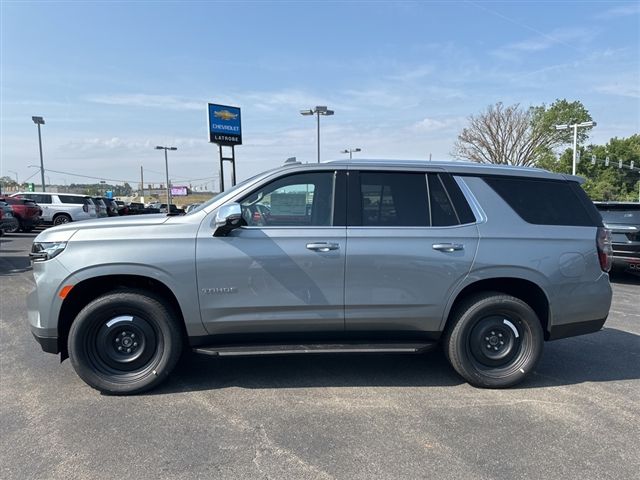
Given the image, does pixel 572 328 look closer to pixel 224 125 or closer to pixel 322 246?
pixel 322 246

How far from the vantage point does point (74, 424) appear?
3.30 m

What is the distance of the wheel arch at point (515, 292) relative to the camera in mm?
3990

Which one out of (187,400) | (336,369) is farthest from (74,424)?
(336,369)

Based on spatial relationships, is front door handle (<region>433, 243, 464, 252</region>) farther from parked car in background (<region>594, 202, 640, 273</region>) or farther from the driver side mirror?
parked car in background (<region>594, 202, 640, 273</region>)

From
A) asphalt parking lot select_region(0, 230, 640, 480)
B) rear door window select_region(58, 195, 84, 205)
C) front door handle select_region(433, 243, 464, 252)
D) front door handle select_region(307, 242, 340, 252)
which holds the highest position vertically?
rear door window select_region(58, 195, 84, 205)

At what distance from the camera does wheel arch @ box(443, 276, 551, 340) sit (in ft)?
13.1

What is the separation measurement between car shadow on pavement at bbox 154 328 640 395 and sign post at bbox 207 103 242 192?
64.5 ft

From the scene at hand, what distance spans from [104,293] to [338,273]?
1.96m

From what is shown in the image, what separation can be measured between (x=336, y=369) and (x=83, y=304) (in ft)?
7.65

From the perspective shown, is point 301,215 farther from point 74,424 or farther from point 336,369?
point 74,424

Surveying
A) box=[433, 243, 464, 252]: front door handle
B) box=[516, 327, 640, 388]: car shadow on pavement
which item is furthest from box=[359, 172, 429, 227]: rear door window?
box=[516, 327, 640, 388]: car shadow on pavement

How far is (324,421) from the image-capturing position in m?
3.36

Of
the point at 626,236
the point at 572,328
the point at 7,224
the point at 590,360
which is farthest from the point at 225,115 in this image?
the point at 572,328

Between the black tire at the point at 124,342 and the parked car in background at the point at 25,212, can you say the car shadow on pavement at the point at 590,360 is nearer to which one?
the black tire at the point at 124,342
